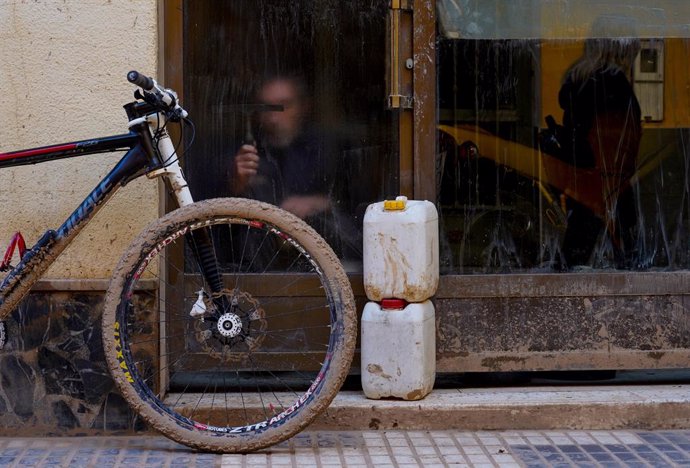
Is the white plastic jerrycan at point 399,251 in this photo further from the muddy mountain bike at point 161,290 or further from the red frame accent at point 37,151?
the red frame accent at point 37,151

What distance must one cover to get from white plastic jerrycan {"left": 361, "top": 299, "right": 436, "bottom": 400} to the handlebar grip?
1.43 m

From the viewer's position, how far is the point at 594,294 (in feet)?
18.7

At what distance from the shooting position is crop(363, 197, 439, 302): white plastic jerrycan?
17.2 feet

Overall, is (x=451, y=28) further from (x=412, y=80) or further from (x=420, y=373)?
(x=420, y=373)

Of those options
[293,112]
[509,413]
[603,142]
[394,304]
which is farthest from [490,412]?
[293,112]

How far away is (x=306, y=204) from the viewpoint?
18.8ft

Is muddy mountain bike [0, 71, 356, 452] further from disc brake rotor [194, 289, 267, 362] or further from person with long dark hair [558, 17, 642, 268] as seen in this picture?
person with long dark hair [558, 17, 642, 268]

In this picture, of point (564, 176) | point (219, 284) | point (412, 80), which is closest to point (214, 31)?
point (412, 80)

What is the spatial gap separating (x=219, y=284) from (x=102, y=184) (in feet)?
2.07

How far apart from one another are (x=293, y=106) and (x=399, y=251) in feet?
3.10

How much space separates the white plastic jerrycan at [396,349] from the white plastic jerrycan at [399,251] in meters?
0.06

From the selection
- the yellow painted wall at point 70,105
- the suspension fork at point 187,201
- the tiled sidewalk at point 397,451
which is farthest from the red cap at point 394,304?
the yellow painted wall at point 70,105

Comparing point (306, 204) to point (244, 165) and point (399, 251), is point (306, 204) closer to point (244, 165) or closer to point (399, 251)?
point (244, 165)

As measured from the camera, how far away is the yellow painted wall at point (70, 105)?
5.22 metres
